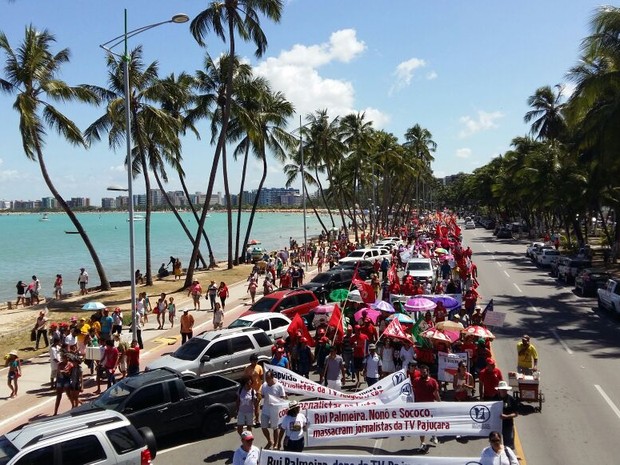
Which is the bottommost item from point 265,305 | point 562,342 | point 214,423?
point 214,423

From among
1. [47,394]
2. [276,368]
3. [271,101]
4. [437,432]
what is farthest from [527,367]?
[271,101]

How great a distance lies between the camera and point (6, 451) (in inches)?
312

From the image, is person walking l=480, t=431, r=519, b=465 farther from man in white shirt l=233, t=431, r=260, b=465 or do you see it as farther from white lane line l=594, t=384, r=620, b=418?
white lane line l=594, t=384, r=620, b=418

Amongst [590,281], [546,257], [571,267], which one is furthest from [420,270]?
[546,257]

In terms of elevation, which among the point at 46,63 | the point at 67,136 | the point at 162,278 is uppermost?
the point at 46,63

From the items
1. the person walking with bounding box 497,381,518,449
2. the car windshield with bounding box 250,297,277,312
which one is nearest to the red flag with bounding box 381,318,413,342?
the person walking with bounding box 497,381,518,449

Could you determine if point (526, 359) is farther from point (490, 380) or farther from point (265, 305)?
point (265, 305)

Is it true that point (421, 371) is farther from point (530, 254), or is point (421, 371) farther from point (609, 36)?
point (530, 254)

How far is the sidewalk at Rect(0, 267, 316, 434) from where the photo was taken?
524 inches

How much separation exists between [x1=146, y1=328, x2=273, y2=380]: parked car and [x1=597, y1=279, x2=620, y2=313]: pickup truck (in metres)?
14.3

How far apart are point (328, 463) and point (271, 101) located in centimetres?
4291

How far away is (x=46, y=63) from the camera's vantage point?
3025 cm

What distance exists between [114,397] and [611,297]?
1915 cm

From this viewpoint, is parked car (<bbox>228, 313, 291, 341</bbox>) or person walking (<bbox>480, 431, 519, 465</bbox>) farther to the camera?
parked car (<bbox>228, 313, 291, 341</bbox>)
